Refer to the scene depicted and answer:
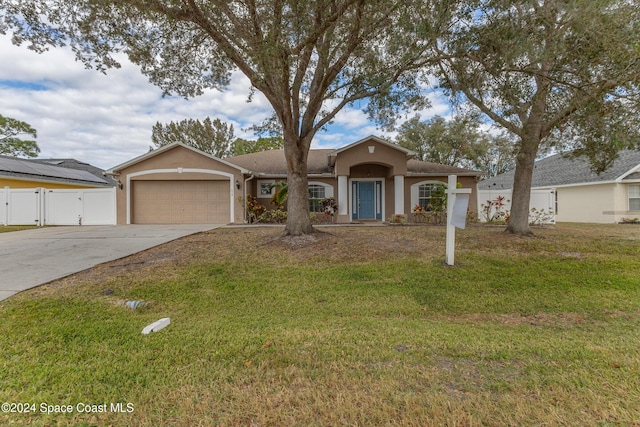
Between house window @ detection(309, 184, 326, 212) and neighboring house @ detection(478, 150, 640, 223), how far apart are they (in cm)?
1167

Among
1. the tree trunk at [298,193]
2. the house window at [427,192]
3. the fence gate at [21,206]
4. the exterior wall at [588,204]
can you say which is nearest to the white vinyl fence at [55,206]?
the fence gate at [21,206]

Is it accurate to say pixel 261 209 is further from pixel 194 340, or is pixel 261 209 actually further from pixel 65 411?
pixel 65 411

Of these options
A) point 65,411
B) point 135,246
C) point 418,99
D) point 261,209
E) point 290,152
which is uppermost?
point 418,99

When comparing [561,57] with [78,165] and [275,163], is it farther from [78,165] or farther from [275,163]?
[78,165]

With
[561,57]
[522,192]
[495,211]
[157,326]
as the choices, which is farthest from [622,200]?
[157,326]

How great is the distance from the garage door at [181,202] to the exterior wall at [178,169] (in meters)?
0.37

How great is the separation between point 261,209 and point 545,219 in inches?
551

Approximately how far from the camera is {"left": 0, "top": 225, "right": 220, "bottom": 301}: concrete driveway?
17.8 feet

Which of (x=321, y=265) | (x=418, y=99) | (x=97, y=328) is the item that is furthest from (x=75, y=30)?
(x=418, y=99)

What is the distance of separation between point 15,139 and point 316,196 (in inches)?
1366

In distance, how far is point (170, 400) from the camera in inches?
89.3

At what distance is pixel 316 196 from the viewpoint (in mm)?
15719

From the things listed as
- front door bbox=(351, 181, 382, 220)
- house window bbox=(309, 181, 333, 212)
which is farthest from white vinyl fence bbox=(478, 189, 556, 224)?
house window bbox=(309, 181, 333, 212)

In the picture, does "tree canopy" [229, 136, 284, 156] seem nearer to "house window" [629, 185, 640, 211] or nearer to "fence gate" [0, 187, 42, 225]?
"fence gate" [0, 187, 42, 225]
